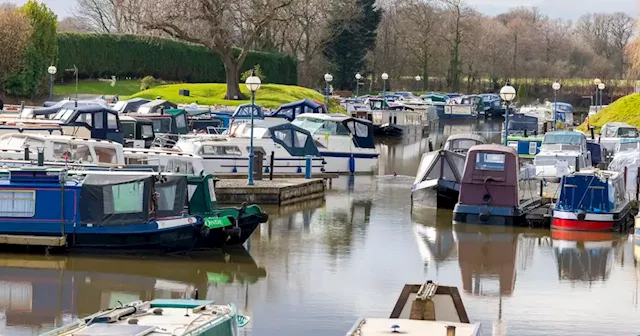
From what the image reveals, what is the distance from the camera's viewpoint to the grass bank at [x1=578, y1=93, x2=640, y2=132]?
56.8 metres

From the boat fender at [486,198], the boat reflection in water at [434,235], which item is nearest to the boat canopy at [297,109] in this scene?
the boat reflection in water at [434,235]

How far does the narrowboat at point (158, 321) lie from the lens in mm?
11875

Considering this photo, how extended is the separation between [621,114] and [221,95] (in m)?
21.2

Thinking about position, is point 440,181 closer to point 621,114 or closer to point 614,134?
point 614,134

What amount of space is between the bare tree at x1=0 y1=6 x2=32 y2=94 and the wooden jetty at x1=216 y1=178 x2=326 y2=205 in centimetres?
3343

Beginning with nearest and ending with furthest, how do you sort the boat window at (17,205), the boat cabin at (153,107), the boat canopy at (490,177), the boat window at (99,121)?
the boat window at (17,205), the boat canopy at (490,177), the boat window at (99,121), the boat cabin at (153,107)

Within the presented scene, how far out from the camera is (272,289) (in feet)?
68.9

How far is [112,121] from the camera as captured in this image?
38.5 meters

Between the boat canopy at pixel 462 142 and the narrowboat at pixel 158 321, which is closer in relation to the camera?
the narrowboat at pixel 158 321

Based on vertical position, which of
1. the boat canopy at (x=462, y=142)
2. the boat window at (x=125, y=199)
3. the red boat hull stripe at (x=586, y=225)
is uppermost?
the boat canopy at (x=462, y=142)


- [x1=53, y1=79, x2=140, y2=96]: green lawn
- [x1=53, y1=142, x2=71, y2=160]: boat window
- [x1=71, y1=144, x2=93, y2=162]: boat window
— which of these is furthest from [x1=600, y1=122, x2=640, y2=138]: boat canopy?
[x1=53, y1=79, x2=140, y2=96]: green lawn

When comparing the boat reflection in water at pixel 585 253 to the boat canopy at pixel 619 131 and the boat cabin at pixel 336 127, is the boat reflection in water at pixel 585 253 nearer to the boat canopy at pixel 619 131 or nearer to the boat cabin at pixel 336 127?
the boat cabin at pixel 336 127

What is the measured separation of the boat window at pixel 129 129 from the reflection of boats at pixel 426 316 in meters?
27.4

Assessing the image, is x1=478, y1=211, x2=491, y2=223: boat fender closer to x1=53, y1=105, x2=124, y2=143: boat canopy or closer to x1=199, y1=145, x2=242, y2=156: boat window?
x1=199, y1=145, x2=242, y2=156: boat window
